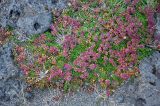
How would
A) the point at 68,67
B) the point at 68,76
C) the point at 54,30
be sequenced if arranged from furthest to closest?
the point at 54,30
the point at 68,67
the point at 68,76

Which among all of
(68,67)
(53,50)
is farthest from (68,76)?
(53,50)

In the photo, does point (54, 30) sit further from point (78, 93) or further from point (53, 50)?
point (78, 93)

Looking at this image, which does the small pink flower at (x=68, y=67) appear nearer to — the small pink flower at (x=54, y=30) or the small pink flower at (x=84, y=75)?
the small pink flower at (x=84, y=75)

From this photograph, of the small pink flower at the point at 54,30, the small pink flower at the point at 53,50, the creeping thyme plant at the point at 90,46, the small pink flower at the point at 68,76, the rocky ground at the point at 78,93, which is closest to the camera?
the rocky ground at the point at 78,93

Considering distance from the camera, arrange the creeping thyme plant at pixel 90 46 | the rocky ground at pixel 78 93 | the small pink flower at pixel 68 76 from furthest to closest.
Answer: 1. the creeping thyme plant at pixel 90 46
2. the small pink flower at pixel 68 76
3. the rocky ground at pixel 78 93

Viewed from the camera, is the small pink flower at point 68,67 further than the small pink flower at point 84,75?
Yes

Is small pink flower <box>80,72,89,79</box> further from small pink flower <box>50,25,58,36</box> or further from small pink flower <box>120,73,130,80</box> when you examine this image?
small pink flower <box>50,25,58,36</box>

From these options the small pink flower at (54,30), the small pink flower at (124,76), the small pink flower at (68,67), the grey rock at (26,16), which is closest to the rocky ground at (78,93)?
the small pink flower at (124,76)

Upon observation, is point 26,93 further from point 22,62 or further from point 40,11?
point 40,11

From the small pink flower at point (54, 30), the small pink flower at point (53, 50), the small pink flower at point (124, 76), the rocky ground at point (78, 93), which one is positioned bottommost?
the rocky ground at point (78, 93)

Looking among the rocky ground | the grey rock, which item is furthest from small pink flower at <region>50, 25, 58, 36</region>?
the rocky ground
